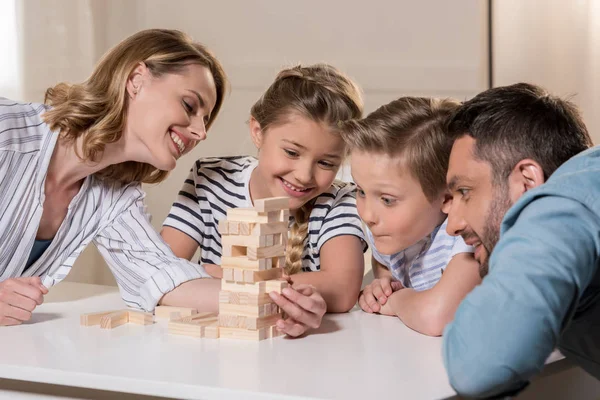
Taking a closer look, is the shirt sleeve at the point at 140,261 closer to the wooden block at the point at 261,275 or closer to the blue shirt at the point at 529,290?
the wooden block at the point at 261,275

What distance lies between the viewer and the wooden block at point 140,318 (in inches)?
55.7

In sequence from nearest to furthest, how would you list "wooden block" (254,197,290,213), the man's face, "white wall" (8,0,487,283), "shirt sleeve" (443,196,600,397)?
1. "shirt sleeve" (443,196,600,397)
2. the man's face
3. "wooden block" (254,197,290,213)
4. "white wall" (8,0,487,283)

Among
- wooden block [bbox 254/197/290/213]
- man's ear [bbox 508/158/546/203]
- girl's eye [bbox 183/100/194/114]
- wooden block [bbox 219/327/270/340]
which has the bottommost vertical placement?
wooden block [bbox 219/327/270/340]

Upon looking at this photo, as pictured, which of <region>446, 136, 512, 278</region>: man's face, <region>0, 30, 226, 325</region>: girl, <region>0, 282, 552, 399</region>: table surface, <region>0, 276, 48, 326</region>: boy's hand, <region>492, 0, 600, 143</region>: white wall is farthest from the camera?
<region>492, 0, 600, 143</region>: white wall

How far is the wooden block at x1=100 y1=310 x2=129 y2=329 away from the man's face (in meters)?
0.59

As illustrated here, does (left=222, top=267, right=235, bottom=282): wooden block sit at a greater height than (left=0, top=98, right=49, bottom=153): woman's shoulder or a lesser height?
lesser

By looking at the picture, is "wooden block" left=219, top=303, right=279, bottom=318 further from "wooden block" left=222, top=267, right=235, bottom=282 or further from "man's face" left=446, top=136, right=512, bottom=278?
"man's face" left=446, top=136, right=512, bottom=278

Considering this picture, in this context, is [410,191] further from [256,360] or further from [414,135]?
[256,360]

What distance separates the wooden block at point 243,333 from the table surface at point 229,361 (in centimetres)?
2

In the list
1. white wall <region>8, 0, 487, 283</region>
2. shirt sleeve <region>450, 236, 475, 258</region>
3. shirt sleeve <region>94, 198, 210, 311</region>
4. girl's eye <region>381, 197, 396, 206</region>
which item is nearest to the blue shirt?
shirt sleeve <region>450, 236, 475, 258</region>

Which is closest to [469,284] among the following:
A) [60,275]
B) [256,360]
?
[256,360]

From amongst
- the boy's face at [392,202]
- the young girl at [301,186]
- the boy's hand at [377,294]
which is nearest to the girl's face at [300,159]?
the young girl at [301,186]

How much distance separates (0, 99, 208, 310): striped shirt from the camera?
1.60m

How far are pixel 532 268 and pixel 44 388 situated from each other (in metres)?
0.71
